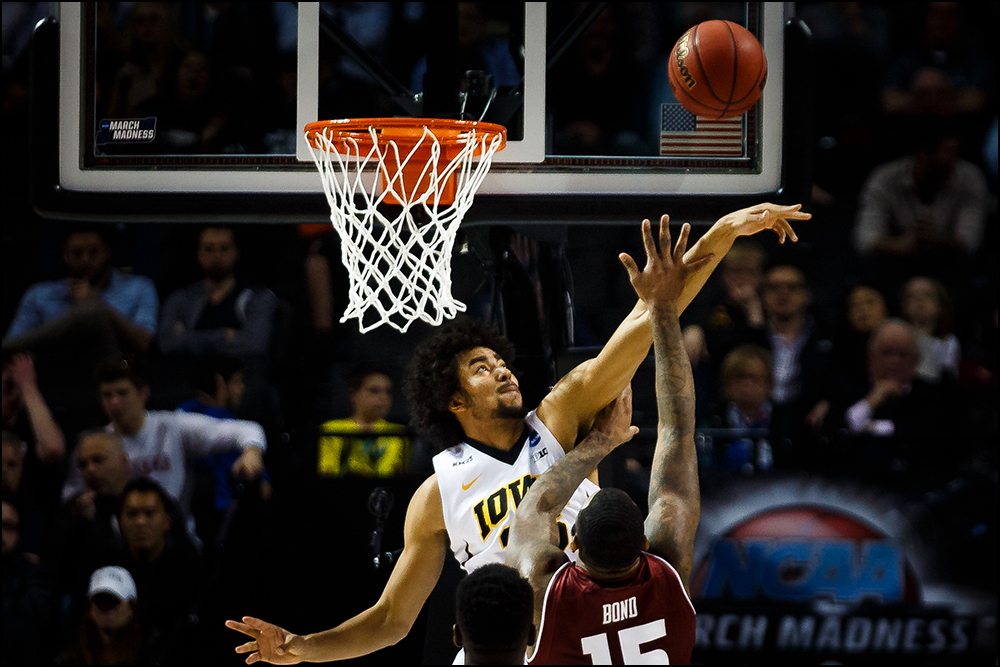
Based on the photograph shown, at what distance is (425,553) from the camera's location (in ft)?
11.0

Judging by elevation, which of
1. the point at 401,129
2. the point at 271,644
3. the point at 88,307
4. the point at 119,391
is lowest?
the point at 271,644

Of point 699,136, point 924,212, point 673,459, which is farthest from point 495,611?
point 924,212

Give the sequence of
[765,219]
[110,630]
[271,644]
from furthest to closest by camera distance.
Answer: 1. [110,630]
2. [271,644]
3. [765,219]

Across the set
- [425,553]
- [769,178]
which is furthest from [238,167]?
[769,178]

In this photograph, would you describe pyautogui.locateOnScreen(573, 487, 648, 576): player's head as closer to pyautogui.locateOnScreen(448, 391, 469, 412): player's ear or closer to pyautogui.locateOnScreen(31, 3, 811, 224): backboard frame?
pyautogui.locateOnScreen(448, 391, 469, 412): player's ear

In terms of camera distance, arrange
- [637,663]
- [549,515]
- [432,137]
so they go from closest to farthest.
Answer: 1. [637,663]
2. [549,515]
3. [432,137]

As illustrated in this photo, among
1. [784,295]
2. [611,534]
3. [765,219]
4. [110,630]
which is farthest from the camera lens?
[784,295]

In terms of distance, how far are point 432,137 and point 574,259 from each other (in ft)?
5.06

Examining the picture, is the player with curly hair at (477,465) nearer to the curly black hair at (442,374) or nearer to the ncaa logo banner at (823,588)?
the curly black hair at (442,374)

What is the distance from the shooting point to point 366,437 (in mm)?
4664

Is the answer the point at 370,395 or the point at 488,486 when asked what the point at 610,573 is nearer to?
the point at 488,486

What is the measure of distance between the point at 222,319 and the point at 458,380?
1780 millimetres

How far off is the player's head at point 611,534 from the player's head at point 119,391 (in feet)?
10.9

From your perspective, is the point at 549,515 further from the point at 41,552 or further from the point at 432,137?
the point at 41,552
